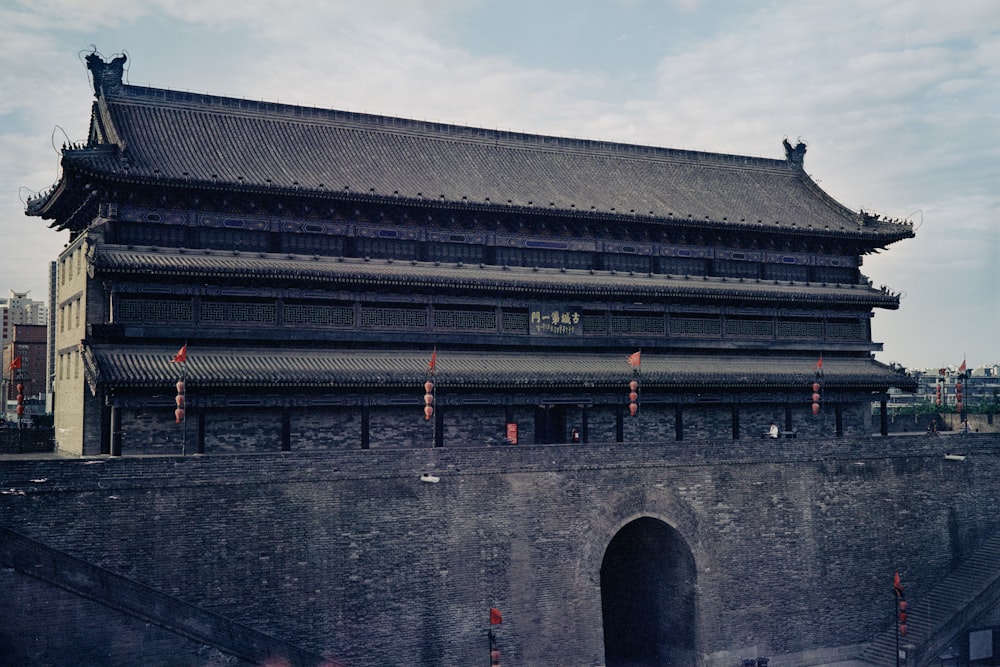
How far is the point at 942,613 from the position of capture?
27531 mm

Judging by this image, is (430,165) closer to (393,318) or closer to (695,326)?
(393,318)

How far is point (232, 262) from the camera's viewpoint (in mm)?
25469

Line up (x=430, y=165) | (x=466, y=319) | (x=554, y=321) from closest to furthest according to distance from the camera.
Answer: (x=466, y=319) < (x=554, y=321) < (x=430, y=165)

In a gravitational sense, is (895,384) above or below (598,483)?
above

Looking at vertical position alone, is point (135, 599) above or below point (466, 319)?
below

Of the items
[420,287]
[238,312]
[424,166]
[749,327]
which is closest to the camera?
[238,312]

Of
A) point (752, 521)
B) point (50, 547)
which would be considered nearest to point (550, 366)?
point (752, 521)

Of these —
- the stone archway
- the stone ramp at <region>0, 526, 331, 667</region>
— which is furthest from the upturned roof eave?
the stone archway

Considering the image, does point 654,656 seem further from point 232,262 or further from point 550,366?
point 232,262

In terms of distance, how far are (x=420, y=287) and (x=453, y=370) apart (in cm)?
274

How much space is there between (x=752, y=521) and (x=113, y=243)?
64.1ft

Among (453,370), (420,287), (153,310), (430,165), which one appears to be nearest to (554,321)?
(453,370)

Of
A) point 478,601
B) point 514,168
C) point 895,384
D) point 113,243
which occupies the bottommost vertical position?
point 478,601

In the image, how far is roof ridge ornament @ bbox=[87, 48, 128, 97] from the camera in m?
27.7
